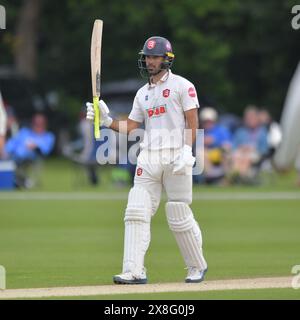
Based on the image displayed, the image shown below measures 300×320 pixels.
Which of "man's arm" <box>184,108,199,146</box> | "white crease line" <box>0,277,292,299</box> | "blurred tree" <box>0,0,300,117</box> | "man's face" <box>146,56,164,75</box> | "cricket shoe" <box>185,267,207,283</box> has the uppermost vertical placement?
"blurred tree" <box>0,0,300,117</box>

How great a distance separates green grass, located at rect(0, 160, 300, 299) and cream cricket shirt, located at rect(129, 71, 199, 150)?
4.35ft

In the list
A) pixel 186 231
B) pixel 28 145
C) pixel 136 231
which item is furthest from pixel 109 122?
pixel 28 145

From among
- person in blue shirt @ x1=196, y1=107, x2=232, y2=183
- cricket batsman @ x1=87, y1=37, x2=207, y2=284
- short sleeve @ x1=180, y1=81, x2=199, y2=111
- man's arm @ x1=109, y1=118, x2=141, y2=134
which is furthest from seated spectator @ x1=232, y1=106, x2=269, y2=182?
short sleeve @ x1=180, y1=81, x2=199, y2=111

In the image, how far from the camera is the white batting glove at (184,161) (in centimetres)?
973

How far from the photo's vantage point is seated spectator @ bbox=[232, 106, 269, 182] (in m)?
25.4

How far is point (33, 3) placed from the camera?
42344mm

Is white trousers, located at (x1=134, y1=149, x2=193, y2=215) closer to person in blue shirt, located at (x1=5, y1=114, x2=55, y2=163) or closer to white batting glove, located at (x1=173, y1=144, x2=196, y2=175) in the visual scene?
white batting glove, located at (x1=173, y1=144, x2=196, y2=175)

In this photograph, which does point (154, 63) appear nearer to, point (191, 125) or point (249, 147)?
point (191, 125)

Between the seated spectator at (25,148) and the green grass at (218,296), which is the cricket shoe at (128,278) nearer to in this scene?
the green grass at (218,296)

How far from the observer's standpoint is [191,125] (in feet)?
32.3

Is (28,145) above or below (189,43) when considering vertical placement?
below

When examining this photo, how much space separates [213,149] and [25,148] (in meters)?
4.20
